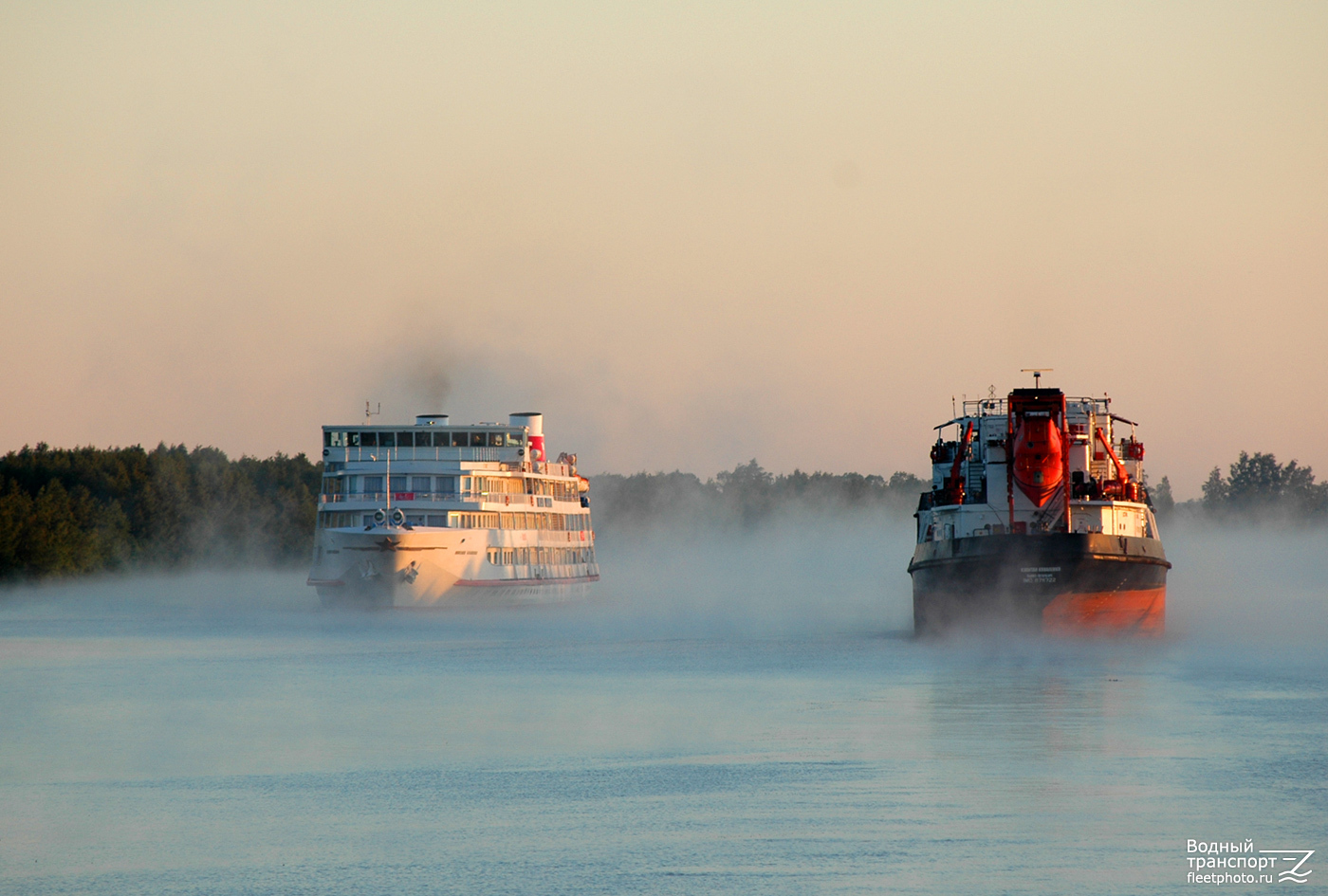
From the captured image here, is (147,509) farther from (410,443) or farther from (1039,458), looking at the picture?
(1039,458)

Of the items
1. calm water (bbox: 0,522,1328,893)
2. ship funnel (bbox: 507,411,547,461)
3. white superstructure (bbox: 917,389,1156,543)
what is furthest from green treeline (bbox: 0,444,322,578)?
white superstructure (bbox: 917,389,1156,543)

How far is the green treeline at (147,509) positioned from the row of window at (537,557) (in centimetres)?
5394

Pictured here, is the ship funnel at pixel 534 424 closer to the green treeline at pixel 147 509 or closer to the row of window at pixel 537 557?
the row of window at pixel 537 557

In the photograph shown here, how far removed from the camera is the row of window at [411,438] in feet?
298

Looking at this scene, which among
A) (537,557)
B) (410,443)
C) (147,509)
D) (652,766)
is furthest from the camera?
(147,509)

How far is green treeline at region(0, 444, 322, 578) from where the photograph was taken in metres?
140

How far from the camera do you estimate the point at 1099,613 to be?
2261 inches

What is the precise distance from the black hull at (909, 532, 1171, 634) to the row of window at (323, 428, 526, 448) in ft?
128

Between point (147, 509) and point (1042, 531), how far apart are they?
4820 inches

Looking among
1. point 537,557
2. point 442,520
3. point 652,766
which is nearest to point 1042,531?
point 652,766

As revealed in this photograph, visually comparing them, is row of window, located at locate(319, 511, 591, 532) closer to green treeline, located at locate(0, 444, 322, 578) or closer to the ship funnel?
the ship funnel

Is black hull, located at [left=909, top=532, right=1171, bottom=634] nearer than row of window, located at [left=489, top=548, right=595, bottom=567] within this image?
Yes

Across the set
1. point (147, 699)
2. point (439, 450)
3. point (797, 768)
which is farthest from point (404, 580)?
point (797, 768)

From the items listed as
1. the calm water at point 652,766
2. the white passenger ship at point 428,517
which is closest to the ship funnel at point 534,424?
the white passenger ship at point 428,517
